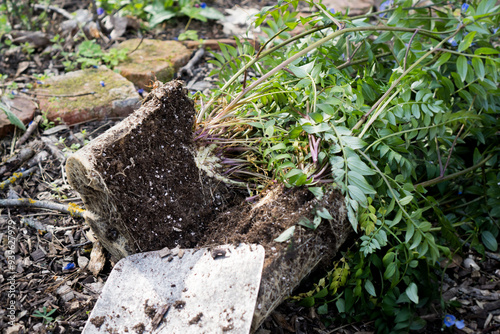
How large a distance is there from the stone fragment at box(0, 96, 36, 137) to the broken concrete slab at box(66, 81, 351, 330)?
4.50ft

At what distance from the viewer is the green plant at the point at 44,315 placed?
185 centimetres

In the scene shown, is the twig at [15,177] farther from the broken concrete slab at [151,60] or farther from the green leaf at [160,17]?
the green leaf at [160,17]

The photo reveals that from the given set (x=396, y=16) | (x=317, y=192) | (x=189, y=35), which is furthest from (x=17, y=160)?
(x=396, y=16)

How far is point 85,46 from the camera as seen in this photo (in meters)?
3.57

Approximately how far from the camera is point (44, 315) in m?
1.87

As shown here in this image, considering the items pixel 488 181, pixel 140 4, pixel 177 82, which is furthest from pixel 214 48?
pixel 488 181

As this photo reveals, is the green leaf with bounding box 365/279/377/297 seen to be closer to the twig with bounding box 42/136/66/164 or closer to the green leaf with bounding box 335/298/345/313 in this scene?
the green leaf with bounding box 335/298/345/313

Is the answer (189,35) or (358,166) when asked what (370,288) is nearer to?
(358,166)

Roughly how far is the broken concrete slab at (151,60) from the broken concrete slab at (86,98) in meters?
0.15

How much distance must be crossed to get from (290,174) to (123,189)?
72cm

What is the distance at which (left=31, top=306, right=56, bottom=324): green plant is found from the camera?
1853 millimetres

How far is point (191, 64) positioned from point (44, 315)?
2.32m

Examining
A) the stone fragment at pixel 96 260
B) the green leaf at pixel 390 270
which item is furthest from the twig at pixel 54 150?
the green leaf at pixel 390 270

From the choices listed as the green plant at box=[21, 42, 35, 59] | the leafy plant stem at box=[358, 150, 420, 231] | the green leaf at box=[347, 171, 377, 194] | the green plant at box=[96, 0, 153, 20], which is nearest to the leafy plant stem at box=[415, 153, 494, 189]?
the leafy plant stem at box=[358, 150, 420, 231]
